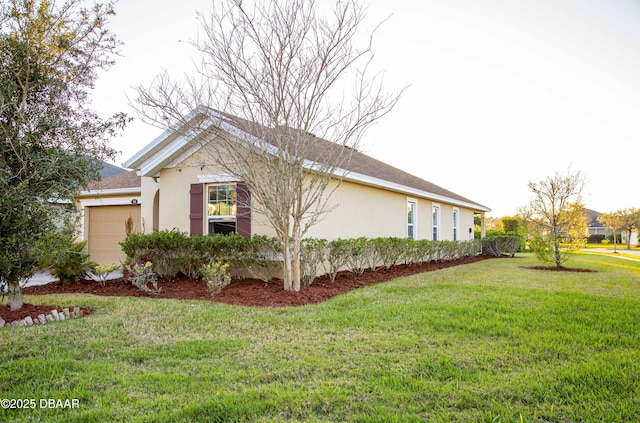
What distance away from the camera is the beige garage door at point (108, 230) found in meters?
14.0

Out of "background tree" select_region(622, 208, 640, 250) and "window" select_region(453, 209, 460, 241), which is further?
"background tree" select_region(622, 208, 640, 250)

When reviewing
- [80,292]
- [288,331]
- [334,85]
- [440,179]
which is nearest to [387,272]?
[334,85]

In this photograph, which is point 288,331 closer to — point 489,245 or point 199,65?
point 199,65

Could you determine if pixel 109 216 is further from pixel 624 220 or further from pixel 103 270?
pixel 624 220

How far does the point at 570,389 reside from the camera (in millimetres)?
3334

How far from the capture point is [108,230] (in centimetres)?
1426

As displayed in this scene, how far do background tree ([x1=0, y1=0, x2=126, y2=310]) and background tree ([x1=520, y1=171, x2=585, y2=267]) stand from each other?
45.0 feet

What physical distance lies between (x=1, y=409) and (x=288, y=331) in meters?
3.04

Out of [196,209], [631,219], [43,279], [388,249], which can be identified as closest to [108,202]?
[43,279]

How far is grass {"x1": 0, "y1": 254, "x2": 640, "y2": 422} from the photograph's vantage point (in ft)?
10.1

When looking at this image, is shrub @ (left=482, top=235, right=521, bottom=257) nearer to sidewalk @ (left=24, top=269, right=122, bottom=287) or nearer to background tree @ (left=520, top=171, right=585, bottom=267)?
background tree @ (left=520, top=171, right=585, bottom=267)

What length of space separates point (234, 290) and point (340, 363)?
4966mm

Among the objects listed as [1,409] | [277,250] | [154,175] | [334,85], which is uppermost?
[334,85]

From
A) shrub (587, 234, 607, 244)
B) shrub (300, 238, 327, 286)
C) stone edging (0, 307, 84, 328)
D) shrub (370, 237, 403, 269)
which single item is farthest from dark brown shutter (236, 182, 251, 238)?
shrub (587, 234, 607, 244)
